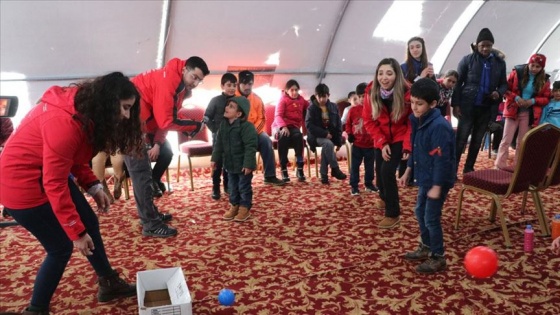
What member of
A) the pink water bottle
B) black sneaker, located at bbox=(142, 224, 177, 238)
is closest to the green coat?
black sneaker, located at bbox=(142, 224, 177, 238)

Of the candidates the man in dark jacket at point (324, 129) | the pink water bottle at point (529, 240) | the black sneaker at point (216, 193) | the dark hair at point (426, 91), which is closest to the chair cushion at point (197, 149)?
the black sneaker at point (216, 193)

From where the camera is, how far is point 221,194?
486 centimetres

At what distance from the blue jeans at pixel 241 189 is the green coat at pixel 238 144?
0.27ft

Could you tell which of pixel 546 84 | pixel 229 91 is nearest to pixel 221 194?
pixel 229 91

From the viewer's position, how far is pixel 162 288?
2414 mm

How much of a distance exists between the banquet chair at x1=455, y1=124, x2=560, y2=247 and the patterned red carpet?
0.34m

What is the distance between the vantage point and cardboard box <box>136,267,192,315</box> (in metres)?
2.19

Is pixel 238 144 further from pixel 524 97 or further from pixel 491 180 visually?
pixel 524 97

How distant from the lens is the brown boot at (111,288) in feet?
8.00

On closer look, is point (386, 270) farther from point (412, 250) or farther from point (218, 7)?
point (218, 7)

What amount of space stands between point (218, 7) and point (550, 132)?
3.95m

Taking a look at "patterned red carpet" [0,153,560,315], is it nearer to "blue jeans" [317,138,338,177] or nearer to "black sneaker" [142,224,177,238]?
"black sneaker" [142,224,177,238]

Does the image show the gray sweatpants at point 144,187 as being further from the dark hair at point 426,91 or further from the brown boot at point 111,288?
the dark hair at point 426,91

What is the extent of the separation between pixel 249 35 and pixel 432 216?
404 cm
